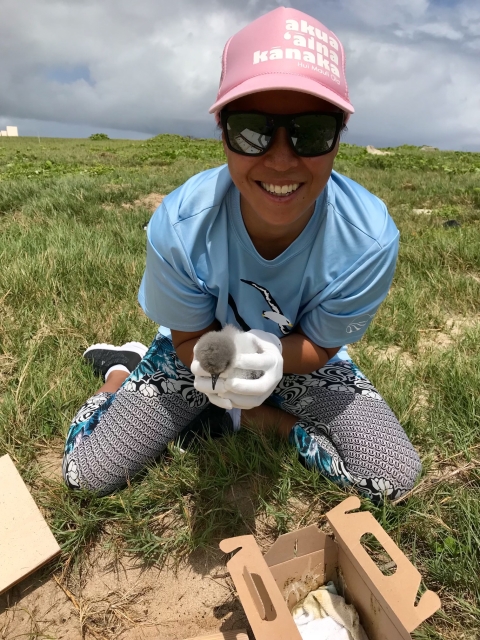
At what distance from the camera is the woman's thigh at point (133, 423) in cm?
174

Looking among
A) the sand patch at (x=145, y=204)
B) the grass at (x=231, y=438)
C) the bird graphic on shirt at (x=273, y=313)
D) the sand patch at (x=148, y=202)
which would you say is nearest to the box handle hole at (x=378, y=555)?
the grass at (x=231, y=438)

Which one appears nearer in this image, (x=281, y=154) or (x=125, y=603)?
(x=281, y=154)

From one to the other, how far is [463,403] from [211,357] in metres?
1.28

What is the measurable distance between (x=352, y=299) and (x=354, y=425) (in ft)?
1.72

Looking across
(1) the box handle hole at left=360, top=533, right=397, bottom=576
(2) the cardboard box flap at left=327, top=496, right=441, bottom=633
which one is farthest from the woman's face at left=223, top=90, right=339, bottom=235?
(1) the box handle hole at left=360, top=533, right=397, bottom=576

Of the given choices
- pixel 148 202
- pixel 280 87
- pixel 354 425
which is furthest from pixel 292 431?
pixel 148 202

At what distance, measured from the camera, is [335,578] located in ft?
4.89

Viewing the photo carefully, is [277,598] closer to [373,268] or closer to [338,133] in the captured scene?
[373,268]

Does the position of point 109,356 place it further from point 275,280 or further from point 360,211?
point 360,211

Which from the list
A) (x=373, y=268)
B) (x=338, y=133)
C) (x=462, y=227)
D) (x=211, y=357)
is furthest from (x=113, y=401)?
(x=462, y=227)

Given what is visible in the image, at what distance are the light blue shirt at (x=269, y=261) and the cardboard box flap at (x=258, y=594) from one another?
0.76m

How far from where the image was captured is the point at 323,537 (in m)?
1.43

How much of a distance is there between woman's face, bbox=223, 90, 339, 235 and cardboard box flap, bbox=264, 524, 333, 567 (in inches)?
36.4

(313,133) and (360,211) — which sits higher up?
(313,133)
